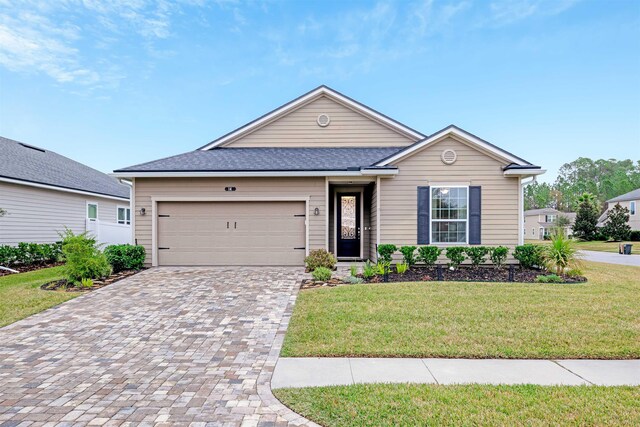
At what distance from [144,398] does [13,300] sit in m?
5.81

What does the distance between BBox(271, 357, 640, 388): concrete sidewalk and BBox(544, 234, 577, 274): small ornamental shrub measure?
5.53m

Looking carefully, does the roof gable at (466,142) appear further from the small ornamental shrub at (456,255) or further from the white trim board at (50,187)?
the white trim board at (50,187)

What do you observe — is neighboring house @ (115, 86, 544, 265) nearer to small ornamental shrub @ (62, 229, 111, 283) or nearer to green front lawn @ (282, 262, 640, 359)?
small ornamental shrub @ (62, 229, 111, 283)

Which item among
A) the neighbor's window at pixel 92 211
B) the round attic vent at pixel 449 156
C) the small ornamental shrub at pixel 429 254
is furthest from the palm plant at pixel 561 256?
the neighbor's window at pixel 92 211

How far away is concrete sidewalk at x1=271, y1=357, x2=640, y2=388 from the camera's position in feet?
11.6

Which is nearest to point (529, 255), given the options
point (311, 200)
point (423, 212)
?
point (423, 212)

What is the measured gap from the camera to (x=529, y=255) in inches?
380

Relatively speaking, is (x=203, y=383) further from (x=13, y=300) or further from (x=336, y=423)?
(x=13, y=300)

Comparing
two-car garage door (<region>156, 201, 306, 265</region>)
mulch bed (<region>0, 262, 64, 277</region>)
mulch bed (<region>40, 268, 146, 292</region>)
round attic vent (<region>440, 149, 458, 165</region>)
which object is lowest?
mulch bed (<region>0, 262, 64, 277</region>)

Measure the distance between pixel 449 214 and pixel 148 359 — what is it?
8.80m

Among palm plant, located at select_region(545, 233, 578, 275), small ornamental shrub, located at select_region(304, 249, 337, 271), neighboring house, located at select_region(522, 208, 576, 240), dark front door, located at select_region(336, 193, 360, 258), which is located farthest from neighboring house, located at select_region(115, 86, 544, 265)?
neighboring house, located at select_region(522, 208, 576, 240)

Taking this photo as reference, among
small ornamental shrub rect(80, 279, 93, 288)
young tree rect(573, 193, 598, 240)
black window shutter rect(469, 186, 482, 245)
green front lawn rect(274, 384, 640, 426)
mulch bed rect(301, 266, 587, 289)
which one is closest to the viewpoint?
green front lawn rect(274, 384, 640, 426)

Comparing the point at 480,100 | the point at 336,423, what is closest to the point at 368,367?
the point at 336,423

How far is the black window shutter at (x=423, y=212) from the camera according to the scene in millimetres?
10094
